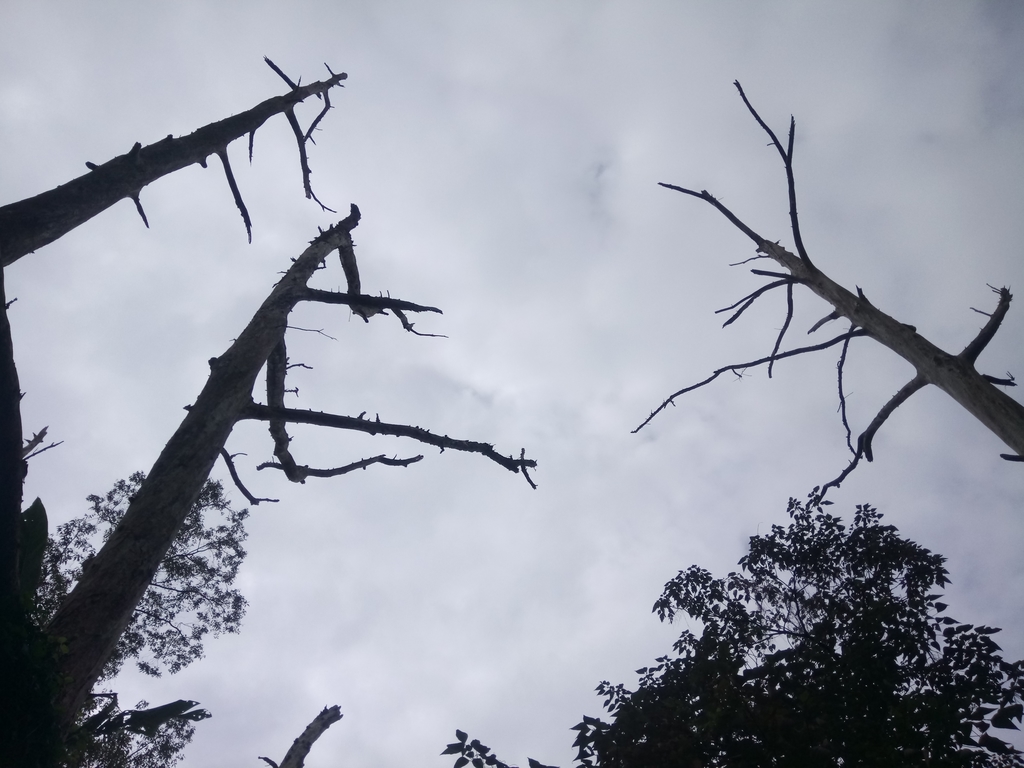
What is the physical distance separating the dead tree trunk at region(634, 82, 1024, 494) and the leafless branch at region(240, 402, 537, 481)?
58.9 inches

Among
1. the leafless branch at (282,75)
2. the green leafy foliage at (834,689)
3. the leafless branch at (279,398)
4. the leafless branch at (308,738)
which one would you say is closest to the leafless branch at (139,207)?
the leafless branch at (279,398)

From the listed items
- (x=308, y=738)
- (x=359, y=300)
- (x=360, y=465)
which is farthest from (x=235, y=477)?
(x=308, y=738)

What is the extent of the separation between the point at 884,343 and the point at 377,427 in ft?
13.7

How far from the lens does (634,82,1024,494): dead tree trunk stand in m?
3.87

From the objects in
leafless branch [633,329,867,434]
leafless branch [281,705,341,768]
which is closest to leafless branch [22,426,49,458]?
leafless branch [281,705,341,768]

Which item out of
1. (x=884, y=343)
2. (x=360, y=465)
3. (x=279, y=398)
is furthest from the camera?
(x=279, y=398)

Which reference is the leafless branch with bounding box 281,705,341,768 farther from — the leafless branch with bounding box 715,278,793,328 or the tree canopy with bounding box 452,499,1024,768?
the leafless branch with bounding box 715,278,793,328

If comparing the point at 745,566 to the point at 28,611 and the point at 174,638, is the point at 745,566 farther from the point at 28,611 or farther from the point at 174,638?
the point at 174,638

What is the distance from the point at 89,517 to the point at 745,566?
1524 centimetres

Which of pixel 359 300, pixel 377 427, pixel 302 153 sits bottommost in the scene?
pixel 377 427

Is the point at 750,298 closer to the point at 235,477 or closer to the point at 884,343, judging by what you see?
the point at 884,343

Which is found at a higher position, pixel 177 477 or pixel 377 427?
pixel 377 427

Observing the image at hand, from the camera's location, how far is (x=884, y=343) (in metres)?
4.81

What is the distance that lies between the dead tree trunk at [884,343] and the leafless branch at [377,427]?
1.50 metres
